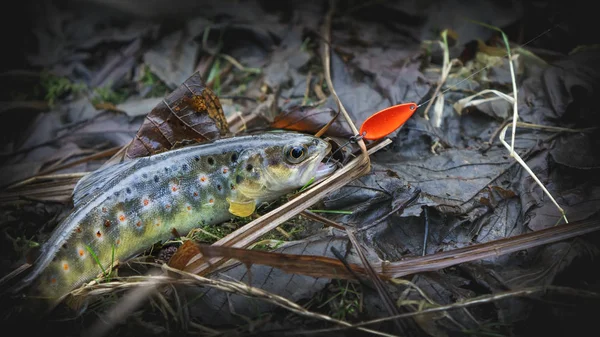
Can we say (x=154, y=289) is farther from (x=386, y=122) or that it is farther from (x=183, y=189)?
(x=386, y=122)

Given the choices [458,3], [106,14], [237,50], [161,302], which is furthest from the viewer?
[106,14]

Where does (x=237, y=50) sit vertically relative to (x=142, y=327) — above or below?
above

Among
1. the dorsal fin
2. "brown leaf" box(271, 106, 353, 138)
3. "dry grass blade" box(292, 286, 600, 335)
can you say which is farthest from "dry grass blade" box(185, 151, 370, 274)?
the dorsal fin

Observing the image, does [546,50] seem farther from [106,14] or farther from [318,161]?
[106,14]

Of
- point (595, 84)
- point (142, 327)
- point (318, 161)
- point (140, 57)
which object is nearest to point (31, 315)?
point (142, 327)

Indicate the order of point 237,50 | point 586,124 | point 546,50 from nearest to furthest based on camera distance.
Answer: point 586,124
point 546,50
point 237,50

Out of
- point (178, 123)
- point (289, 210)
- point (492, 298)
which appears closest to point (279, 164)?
point (289, 210)
